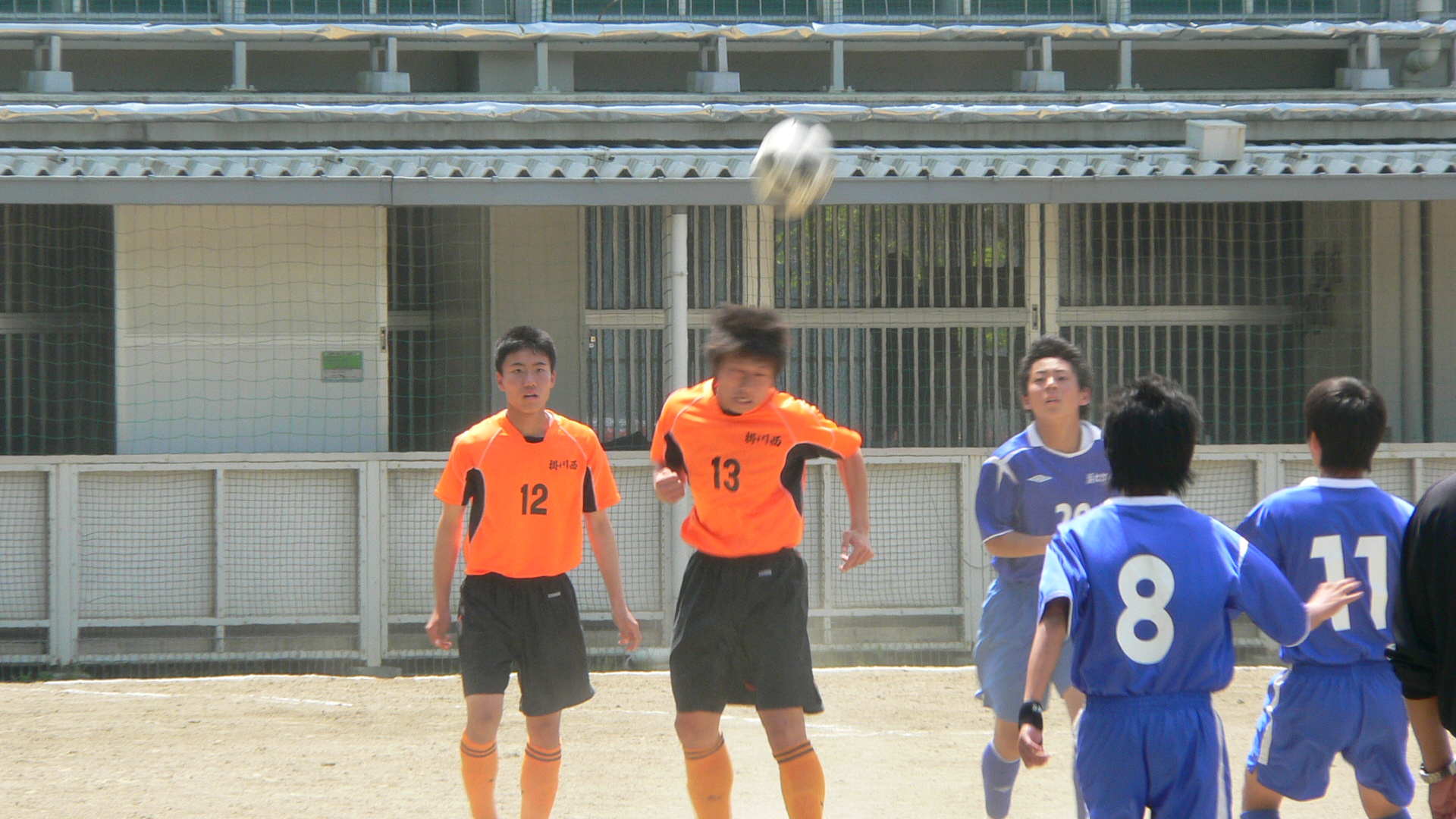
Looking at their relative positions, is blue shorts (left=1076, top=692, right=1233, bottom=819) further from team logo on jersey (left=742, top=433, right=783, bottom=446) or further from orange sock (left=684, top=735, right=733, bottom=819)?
team logo on jersey (left=742, top=433, right=783, bottom=446)

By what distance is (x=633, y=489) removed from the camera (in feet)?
28.9

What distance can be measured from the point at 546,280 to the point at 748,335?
5477 mm

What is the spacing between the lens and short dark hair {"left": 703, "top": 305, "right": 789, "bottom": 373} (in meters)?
4.65

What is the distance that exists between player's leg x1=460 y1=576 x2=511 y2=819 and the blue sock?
1812mm

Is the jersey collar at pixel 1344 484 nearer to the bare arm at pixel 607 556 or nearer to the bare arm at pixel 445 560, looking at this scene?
the bare arm at pixel 607 556

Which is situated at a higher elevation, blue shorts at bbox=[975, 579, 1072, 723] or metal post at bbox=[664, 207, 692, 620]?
metal post at bbox=[664, 207, 692, 620]

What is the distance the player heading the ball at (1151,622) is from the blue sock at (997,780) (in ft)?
5.45

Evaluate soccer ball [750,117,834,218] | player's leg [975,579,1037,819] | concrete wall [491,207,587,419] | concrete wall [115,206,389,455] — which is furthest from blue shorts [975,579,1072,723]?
concrete wall [115,206,389,455]

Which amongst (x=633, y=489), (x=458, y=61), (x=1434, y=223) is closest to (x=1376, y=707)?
(x=633, y=489)

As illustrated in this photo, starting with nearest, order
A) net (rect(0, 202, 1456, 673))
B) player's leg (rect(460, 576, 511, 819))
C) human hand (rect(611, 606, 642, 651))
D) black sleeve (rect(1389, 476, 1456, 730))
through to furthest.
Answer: black sleeve (rect(1389, 476, 1456, 730)) → player's leg (rect(460, 576, 511, 819)) → human hand (rect(611, 606, 642, 651)) → net (rect(0, 202, 1456, 673))

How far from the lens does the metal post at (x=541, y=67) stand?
10266 millimetres

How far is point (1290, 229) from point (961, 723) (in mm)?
5280

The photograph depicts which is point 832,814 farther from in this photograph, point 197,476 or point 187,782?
point 197,476

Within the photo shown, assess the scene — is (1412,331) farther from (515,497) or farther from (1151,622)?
(1151,622)
